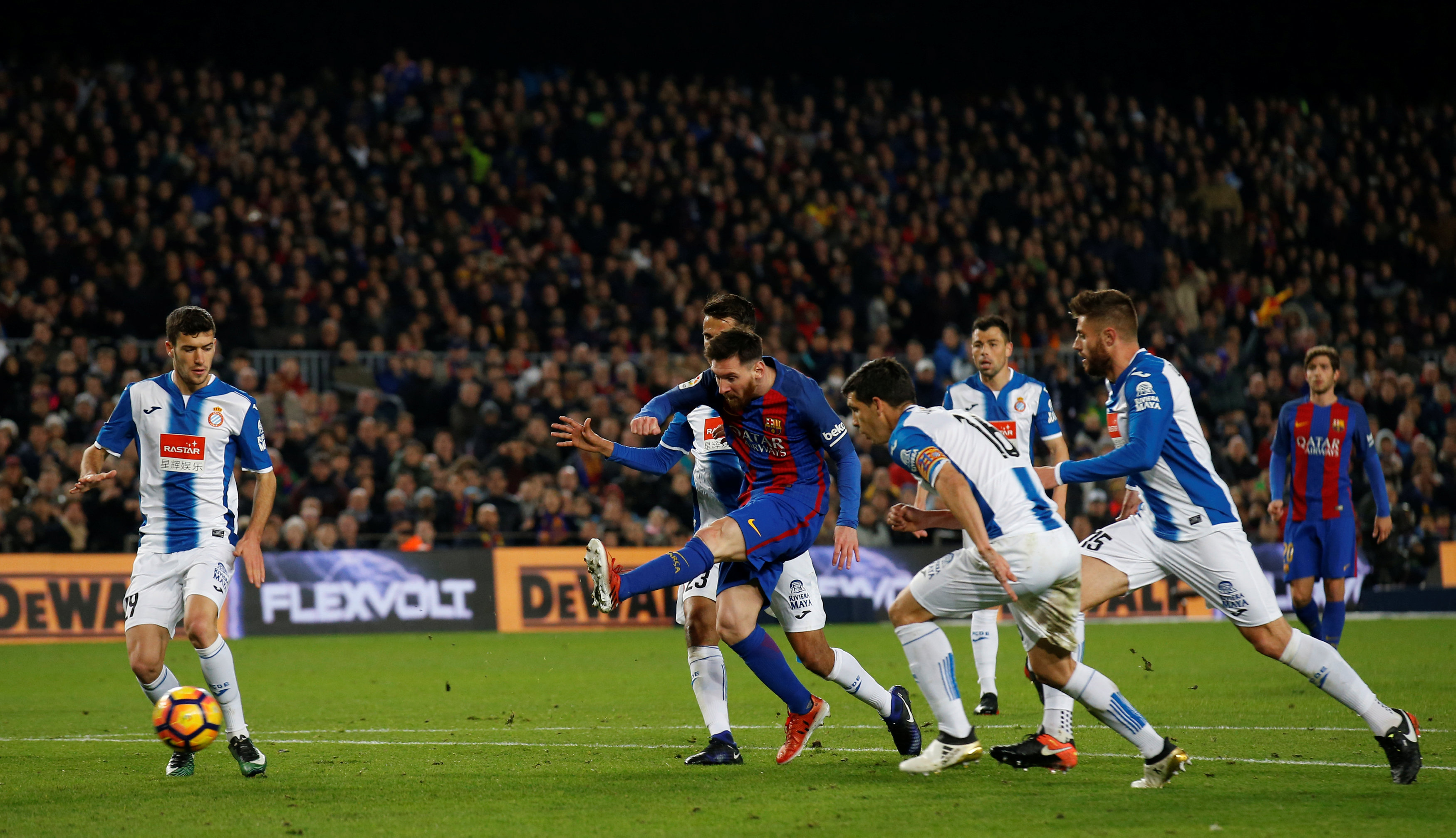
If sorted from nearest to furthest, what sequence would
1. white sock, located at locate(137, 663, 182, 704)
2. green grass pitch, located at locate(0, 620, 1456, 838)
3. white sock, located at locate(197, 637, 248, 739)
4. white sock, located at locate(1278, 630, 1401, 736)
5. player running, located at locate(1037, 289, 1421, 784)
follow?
green grass pitch, located at locate(0, 620, 1456, 838)
white sock, located at locate(1278, 630, 1401, 736)
player running, located at locate(1037, 289, 1421, 784)
white sock, located at locate(197, 637, 248, 739)
white sock, located at locate(137, 663, 182, 704)

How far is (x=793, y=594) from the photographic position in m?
7.96

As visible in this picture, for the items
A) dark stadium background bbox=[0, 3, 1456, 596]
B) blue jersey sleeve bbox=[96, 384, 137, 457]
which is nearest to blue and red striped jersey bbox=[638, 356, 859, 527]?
blue jersey sleeve bbox=[96, 384, 137, 457]

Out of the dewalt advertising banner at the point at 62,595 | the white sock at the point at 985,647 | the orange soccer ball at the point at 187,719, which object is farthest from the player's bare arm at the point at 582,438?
the dewalt advertising banner at the point at 62,595

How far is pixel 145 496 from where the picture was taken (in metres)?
8.06

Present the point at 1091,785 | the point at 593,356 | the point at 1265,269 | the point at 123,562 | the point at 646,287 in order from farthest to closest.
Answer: the point at 1265,269
the point at 646,287
the point at 593,356
the point at 123,562
the point at 1091,785

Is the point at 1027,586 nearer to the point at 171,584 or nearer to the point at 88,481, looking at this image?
the point at 171,584

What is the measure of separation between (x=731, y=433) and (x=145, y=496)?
125 inches

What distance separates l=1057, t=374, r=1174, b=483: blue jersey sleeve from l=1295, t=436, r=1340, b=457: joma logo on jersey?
561 cm

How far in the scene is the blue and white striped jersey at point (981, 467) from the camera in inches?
266

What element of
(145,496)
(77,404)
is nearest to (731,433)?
(145,496)

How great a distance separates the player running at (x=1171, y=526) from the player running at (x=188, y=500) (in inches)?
159

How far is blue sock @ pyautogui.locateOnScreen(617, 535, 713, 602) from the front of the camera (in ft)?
23.3

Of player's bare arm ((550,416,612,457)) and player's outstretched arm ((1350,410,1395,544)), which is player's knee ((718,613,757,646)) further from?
player's outstretched arm ((1350,410,1395,544))

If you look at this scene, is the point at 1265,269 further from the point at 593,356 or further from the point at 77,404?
the point at 77,404
